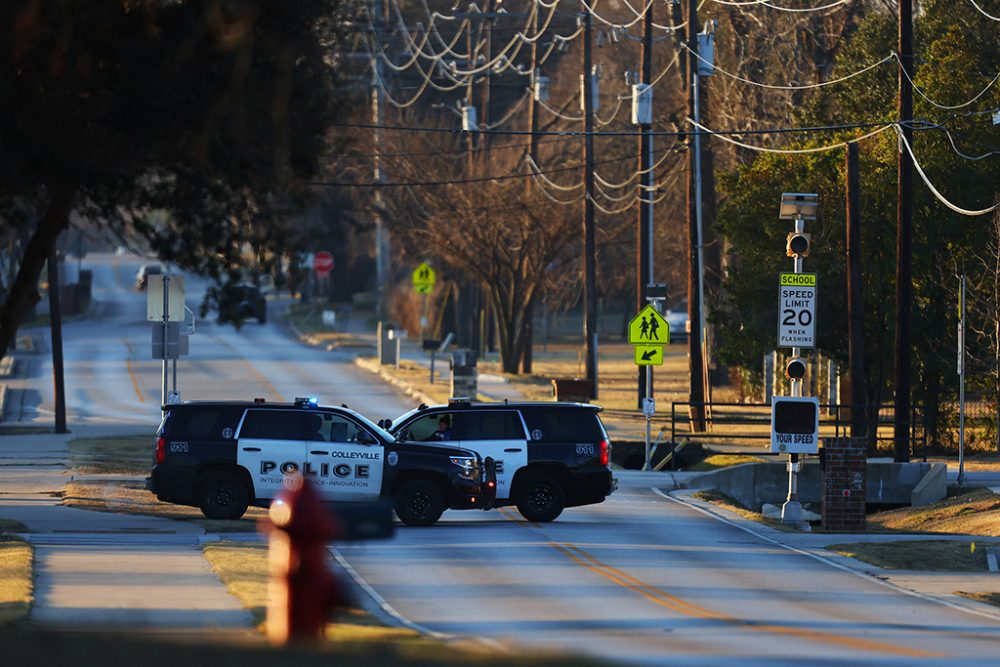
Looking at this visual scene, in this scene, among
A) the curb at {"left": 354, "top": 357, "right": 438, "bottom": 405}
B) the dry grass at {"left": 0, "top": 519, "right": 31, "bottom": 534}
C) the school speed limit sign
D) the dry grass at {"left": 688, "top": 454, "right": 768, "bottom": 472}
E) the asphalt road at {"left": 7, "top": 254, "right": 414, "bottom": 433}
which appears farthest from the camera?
the curb at {"left": 354, "top": 357, "right": 438, "bottom": 405}

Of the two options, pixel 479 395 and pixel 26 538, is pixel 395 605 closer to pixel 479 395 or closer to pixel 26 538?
pixel 26 538

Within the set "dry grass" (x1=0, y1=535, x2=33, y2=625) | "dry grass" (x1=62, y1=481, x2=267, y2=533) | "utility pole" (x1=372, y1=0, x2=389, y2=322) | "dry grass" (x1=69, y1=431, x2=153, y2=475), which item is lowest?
"dry grass" (x1=62, y1=481, x2=267, y2=533)

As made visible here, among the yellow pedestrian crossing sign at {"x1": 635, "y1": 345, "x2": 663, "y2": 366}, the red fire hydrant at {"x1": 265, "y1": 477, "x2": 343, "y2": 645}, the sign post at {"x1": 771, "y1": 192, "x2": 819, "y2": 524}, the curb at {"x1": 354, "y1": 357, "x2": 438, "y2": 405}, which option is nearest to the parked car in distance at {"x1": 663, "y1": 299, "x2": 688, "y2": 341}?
the curb at {"x1": 354, "y1": 357, "x2": 438, "y2": 405}

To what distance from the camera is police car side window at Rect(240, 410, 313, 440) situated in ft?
76.9

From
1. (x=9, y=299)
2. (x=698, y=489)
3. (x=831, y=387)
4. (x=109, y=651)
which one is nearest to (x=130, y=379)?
(x=831, y=387)

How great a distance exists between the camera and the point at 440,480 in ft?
75.8

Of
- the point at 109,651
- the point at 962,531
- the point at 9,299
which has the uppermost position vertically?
the point at 9,299

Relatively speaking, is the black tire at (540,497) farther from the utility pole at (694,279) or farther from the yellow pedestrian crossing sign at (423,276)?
the yellow pedestrian crossing sign at (423,276)

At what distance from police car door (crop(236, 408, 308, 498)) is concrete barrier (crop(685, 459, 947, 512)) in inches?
435

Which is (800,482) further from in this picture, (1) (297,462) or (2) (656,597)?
(2) (656,597)

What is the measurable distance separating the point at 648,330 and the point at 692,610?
1959 cm

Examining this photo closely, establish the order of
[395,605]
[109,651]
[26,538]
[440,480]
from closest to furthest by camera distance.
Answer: [109,651] < [395,605] < [26,538] < [440,480]

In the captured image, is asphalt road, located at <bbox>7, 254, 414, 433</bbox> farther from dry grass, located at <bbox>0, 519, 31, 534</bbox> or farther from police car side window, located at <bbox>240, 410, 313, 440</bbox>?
dry grass, located at <bbox>0, 519, 31, 534</bbox>

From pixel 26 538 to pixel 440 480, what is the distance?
5.80m
